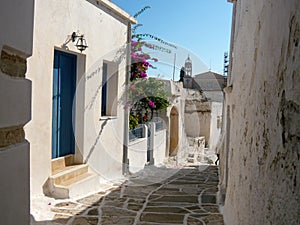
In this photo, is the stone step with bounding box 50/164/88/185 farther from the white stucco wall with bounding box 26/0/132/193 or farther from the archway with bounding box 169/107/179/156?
the archway with bounding box 169/107/179/156

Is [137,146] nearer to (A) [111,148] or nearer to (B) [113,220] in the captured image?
(A) [111,148]

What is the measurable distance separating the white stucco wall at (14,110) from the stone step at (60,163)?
4.24 meters

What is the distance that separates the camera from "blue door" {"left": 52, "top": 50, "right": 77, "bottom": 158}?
5797mm

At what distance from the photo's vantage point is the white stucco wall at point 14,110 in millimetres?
1317

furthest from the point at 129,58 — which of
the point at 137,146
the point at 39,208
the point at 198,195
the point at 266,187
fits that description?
the point at 266,187

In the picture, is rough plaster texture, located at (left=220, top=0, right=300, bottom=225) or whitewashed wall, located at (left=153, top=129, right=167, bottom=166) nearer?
rough plaster texture, located at (left=220, top=0, right=300, bottom=225)

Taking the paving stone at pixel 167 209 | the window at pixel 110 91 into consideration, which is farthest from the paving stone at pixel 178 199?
the window at pixel 110 91

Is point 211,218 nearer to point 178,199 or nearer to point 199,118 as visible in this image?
point 178,199

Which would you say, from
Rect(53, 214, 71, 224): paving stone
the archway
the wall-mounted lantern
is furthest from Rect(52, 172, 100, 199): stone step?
the archway

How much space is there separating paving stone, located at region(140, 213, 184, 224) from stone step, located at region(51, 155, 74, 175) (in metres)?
1.88

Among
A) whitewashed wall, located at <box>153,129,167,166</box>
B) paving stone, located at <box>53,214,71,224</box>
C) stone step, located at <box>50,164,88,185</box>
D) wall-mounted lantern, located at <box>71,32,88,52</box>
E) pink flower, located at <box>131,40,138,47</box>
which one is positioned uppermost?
pink flower, located at <box>131,40,138,47</box>

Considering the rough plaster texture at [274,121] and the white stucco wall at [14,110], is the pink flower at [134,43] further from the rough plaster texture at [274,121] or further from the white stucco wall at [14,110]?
the white stucco wall at [14,110]

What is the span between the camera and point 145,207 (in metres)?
5.21

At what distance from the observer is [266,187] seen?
2039 mm
